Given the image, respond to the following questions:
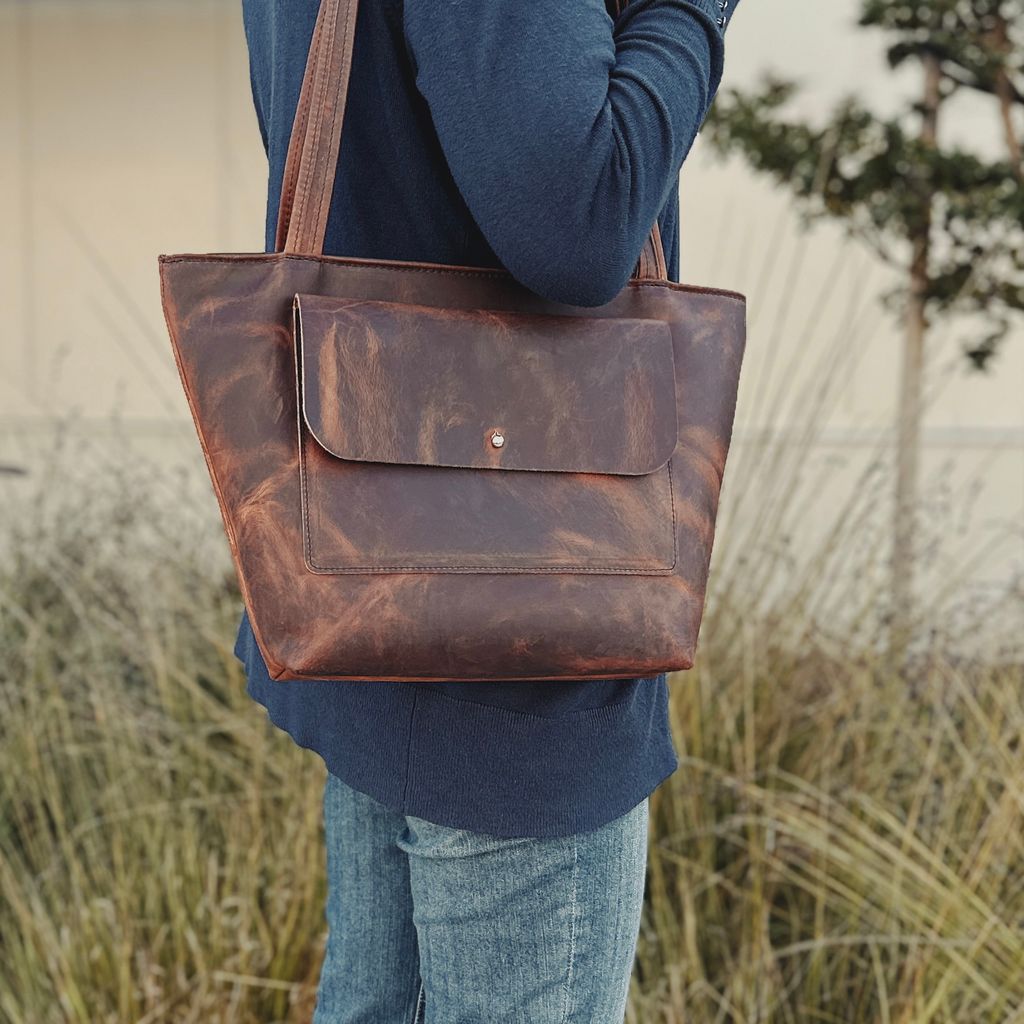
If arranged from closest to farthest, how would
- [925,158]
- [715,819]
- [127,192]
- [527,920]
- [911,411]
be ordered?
1. [527,920]
2. [715,819]
3. [911,411]
4. [925,158]
5. [127,192]

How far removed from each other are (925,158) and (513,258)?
8.66 ft

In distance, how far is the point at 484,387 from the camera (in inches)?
31.3

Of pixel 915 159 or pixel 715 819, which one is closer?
pixel 715 819

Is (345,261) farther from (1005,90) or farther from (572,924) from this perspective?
(1005,90)

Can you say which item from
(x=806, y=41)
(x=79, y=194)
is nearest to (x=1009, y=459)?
(x=806, y=41)

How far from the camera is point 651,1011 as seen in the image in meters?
1.61

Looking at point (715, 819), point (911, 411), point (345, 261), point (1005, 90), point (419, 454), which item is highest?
point (1005, 90)

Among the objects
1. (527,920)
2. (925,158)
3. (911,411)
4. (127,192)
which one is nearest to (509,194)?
(527,920)

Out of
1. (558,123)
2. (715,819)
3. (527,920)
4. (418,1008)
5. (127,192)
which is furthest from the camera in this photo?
(127,192)

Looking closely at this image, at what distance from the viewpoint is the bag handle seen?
30.3 inches

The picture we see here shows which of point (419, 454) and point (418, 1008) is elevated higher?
point (419, 454)

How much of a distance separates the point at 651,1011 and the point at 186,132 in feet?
13.1

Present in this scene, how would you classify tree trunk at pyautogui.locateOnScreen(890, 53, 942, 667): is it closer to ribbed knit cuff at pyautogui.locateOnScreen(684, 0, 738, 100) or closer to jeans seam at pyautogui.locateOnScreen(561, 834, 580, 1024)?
jeans seam at pyautogui.locateOnScreen(561, 834, 580, 1024)

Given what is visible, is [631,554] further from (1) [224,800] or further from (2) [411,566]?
(1) [224,800]
